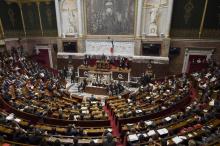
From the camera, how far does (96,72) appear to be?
1557 centimetres

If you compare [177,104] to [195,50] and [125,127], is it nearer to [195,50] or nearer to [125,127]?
[125,127]

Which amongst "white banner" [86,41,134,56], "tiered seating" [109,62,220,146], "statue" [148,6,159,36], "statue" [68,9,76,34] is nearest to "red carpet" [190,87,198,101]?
"tiered seating" [109,62,220,146]

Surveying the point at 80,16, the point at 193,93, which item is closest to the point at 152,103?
the point at 193,93

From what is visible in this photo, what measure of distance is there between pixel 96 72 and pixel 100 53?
355 cm

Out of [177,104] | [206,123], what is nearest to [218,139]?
[206,123]

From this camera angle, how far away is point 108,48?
59.5ft

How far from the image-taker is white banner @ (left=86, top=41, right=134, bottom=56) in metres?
17.5

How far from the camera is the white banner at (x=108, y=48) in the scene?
1755 cm

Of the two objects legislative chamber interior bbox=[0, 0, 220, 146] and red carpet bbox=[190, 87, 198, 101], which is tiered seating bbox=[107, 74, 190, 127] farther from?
red carpet bbox=[190, 87, 198, 101]

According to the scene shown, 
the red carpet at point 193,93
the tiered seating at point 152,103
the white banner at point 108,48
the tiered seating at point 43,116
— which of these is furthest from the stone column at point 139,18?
the tiered seating at point 43,116

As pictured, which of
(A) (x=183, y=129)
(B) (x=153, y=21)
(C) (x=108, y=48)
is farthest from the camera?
(C) (x=108, y=48)

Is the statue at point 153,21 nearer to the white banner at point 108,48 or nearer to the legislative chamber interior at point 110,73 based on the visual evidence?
the legislative chamber interior at point 110,73

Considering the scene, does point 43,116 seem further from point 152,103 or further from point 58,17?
point 58,17

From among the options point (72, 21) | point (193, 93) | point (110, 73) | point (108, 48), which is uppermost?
point (72, 21)
